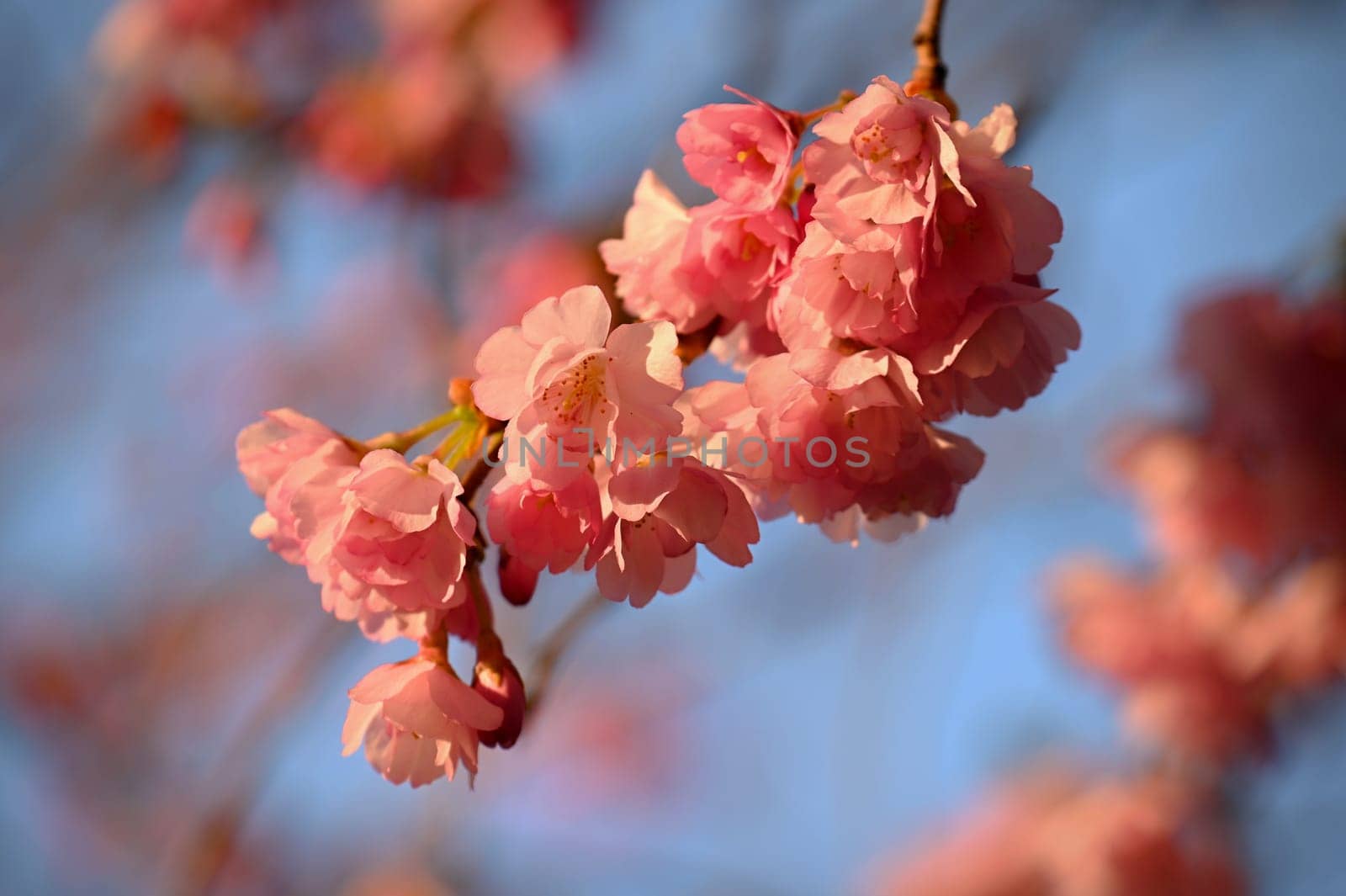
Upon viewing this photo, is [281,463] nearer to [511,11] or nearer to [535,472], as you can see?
[535,472]

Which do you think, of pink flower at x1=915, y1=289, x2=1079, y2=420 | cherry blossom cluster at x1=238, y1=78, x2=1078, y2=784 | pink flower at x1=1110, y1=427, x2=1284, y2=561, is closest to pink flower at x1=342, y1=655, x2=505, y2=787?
cherry blossom cluster at x1=238, y1=78, x2=1078, y2=784

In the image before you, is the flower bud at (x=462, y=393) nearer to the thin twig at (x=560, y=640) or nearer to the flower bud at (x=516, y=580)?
the flower bud at (x=516, y=580)

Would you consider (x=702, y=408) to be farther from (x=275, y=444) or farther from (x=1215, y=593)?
(x=1215, y=593)

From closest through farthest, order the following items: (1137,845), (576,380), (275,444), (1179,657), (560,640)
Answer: (576,380) → (275,444) → (560,640) → (1137,845) → (1179,657)

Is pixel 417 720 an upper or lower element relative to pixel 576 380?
lower

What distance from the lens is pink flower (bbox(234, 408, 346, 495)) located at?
683 mm

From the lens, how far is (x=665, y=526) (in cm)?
62

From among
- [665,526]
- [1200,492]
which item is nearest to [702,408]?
[665,526]

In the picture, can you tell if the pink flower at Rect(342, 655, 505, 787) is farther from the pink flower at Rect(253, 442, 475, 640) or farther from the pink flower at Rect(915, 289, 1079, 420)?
the pink flower at Rect(915, 289, 1079, 420)

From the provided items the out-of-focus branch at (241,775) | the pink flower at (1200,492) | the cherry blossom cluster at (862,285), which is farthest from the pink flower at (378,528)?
the pink flower at (1200,492)

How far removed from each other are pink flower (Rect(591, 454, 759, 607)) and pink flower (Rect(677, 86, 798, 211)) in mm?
178

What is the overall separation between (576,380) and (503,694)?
0.75 feet

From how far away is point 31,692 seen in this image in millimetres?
5234

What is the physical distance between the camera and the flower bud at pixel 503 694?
2.19 ft
